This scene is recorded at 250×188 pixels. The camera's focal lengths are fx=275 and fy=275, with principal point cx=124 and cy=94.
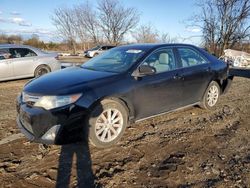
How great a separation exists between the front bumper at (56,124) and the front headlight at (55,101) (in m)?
0.06

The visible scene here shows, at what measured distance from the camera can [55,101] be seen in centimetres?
377

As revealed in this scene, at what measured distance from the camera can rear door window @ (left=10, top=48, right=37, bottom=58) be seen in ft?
32.9

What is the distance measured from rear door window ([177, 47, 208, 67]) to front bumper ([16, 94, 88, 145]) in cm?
249

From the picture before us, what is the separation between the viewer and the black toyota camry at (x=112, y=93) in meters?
3.77

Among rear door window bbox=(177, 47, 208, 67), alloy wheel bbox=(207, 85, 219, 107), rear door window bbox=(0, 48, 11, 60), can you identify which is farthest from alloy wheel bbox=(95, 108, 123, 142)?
rear door window bbox=(0, 48, 11, 60)

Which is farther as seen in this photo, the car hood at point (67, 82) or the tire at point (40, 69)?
the tire at point (40, 69)

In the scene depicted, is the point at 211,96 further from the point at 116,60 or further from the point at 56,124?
the point at 56,124

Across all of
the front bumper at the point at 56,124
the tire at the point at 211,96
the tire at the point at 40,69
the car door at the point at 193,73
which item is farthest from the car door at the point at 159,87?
the tire at the point at 40,69

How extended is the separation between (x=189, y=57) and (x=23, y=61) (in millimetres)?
6811

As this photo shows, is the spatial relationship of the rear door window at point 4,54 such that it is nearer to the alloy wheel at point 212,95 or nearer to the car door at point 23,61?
the car door at point 23,61

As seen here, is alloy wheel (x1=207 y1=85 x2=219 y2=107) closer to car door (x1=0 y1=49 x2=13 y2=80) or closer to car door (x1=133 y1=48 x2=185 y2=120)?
car door (x1=133 y1=48 x2=185 y2=120)

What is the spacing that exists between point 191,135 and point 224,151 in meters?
0.74

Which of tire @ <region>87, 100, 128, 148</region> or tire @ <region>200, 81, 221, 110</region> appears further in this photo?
tire @ <region>200, 81, 221, 110</region>

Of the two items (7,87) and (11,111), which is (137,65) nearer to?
(11,111)
